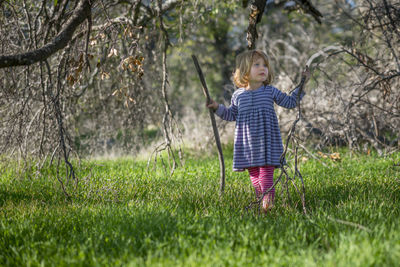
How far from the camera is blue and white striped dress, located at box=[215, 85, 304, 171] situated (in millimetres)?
3594

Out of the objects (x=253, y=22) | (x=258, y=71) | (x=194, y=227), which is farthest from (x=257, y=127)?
(x=194, y=227)

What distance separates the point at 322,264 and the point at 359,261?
0.20 meters

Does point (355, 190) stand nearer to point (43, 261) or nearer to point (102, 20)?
point (43, 261)

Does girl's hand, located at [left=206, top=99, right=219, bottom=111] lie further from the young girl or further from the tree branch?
the tree branch

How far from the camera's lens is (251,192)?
4.04 meters

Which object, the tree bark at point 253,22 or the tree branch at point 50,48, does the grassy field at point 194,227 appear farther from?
the tree bark at point 253,22

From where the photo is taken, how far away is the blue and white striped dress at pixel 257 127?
359 cm

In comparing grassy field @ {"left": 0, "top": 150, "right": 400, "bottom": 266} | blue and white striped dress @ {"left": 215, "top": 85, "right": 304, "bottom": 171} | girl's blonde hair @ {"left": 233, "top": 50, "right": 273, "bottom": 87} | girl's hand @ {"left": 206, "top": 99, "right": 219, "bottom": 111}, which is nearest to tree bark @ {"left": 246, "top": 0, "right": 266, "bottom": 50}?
girl's blonde hair @ {"left": 233, "top": 50, "right": 273, "bottom": 87}

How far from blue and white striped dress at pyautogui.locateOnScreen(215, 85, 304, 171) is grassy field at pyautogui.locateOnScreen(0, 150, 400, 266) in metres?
0.47

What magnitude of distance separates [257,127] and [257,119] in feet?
0.27

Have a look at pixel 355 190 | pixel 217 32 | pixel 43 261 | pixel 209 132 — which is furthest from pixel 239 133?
pixel 217 32

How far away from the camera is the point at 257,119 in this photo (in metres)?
3.66

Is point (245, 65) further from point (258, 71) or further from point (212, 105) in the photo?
point (212, 105)

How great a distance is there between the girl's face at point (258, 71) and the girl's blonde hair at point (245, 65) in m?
0.03
